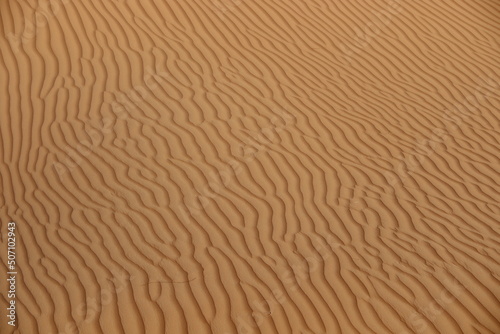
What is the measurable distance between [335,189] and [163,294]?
2.45 meters

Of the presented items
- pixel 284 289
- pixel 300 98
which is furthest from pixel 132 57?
pixel 284 289

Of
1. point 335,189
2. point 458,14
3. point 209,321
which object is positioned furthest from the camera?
point 458,14

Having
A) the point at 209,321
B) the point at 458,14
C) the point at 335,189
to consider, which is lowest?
the point at 209,321

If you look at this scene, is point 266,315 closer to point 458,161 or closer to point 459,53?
point 458,161

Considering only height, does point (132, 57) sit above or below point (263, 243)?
below

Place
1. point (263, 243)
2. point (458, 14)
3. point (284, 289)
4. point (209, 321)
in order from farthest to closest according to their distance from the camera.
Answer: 1. point (458, 14)
2. point (263, 243)
3. point (284, 289)
4. point (209, 321)

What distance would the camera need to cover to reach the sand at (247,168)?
4.90m

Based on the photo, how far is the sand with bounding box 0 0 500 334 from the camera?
490cm

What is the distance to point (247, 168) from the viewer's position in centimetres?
684

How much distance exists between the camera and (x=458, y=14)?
11.6 m

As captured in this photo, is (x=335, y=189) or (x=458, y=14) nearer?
(x=335, y=189)

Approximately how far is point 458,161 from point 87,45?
495 cm

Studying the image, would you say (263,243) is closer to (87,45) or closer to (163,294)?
(163,294)

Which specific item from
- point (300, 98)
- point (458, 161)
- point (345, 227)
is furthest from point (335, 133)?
point (345, 227)
